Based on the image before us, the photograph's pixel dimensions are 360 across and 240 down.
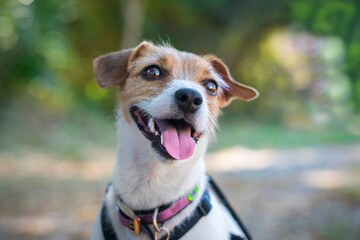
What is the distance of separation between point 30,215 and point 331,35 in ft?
16.8

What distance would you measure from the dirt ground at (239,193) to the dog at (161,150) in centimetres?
246

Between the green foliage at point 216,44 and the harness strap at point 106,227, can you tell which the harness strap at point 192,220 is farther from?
the green foliage at point 216,44

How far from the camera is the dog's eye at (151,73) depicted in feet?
8.04

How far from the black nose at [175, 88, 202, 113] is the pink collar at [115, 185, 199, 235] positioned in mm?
659

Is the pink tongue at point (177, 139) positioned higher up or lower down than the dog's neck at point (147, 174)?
higher up

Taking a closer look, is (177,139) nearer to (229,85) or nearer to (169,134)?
(169,134)

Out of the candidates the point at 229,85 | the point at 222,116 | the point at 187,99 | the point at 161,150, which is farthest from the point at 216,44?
the point at 161,150

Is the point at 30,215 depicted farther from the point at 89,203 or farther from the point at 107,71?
the point at 107,71

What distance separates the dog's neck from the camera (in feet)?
7.41

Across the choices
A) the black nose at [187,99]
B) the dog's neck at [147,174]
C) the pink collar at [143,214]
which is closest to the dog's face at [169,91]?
the black nose at [187,99]

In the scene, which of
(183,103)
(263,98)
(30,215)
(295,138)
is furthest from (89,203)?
(263,98)

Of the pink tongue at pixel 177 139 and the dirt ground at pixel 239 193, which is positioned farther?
the dirt ground at pixel 239 193

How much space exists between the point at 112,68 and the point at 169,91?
0.60m

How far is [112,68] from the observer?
2570 millimetres
